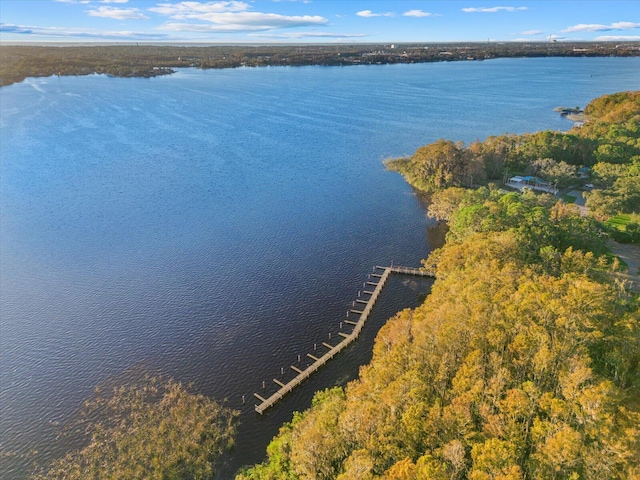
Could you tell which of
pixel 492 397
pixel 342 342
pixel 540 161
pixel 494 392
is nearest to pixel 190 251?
pixel 342 342

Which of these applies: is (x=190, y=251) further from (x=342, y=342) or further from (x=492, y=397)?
(x=492, y=397)

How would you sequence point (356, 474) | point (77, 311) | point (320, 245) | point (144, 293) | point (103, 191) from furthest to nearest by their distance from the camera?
1. point (103, 191)
2. point (320, 245)
3. point (144, 293)
4. point (77, 311)
5. point (356, 474)

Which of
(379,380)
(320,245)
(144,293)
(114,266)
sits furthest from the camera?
(320,245)

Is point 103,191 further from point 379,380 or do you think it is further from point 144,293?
point 379,380

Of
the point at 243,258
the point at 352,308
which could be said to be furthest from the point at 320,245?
the point at 352,308

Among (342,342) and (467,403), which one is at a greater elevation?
(467,403)

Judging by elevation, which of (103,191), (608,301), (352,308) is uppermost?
(608,301)

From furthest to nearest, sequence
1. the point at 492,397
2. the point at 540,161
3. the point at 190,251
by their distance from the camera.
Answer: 1. the point at 540,161
2. the point at 190,251
3. the point at 492,397
